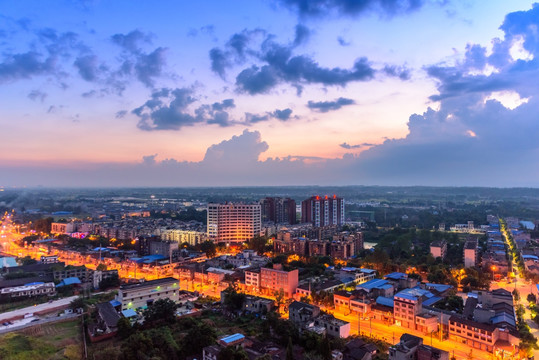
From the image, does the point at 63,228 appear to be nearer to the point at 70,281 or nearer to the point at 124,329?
the point at 70,281

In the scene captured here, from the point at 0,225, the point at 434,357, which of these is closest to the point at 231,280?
the point at 434,357

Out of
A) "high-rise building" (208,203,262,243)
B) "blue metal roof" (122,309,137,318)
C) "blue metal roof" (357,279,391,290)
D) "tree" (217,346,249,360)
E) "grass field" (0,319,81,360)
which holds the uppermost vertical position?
"high-rise building" (208,203,262,243)

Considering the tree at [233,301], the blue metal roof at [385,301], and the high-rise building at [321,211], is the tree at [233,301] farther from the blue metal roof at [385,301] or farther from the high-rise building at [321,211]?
the high-rise building at [321,211]

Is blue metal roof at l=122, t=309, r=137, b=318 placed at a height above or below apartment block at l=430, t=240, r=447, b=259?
below

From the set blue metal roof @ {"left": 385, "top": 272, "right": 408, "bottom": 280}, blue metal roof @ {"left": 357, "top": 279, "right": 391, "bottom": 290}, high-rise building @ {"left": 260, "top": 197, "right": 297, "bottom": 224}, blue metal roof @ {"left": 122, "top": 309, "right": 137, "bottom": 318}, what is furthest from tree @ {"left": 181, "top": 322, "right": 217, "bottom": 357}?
high-rise building @ {"left": 260, "top": 197, "right": 297, "bottom": 224}

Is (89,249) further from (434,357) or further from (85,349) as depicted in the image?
(434,357)

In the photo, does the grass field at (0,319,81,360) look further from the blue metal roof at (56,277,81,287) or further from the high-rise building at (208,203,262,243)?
the high-rise building at (208,203,262,243)

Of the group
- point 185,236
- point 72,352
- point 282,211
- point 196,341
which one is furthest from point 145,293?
point 282,211
